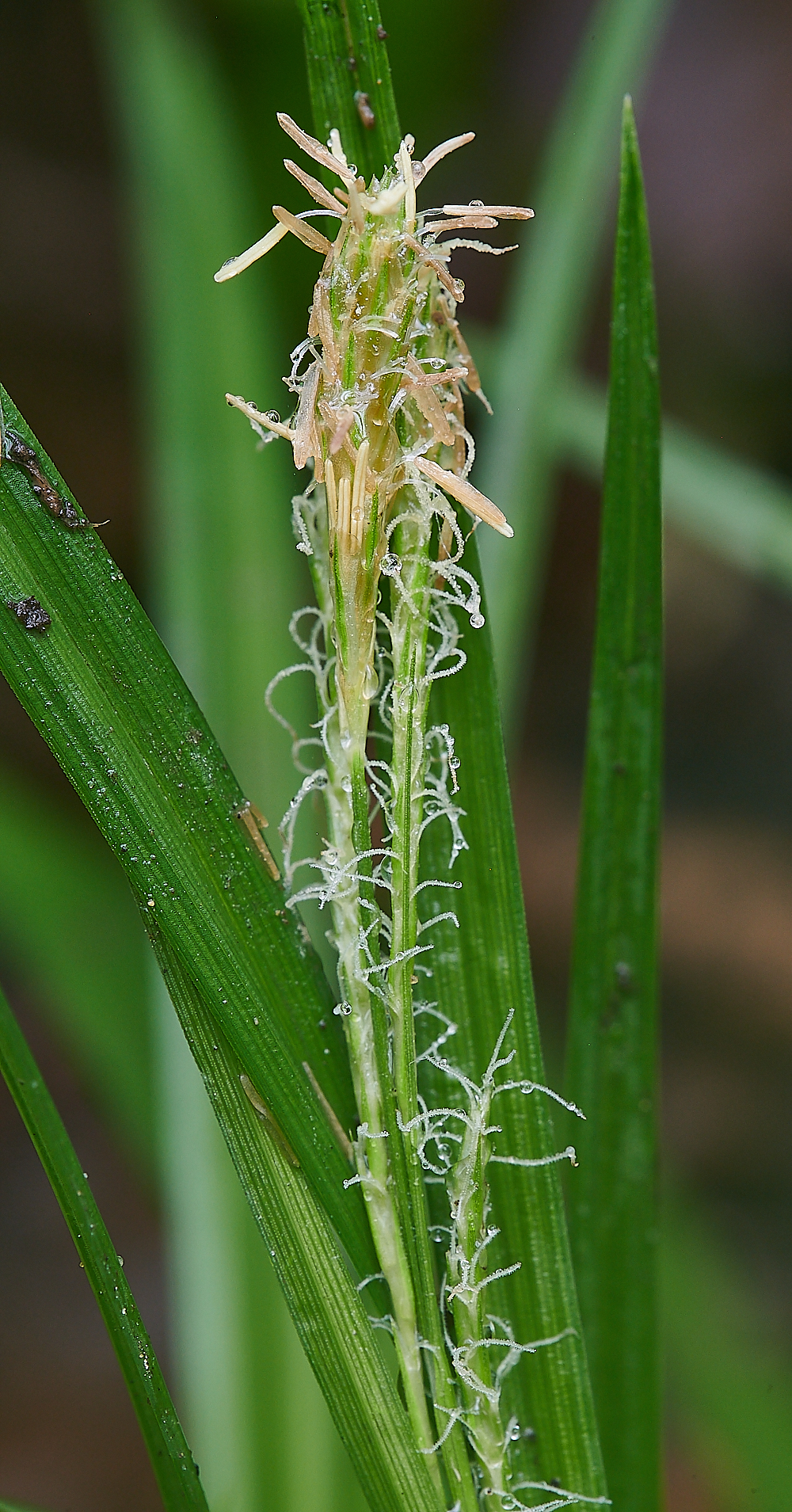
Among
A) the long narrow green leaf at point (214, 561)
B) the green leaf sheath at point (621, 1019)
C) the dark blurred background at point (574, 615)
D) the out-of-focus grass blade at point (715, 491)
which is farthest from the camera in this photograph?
the dark blurred background at point (574, 615)

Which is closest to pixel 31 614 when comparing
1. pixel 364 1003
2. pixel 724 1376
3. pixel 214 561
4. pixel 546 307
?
pixel 364 1003

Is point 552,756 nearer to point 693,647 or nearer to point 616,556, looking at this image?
point 693,647

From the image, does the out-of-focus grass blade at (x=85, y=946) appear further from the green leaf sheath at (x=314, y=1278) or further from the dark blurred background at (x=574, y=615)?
the green leaf sheath at (x=314, y=1278)

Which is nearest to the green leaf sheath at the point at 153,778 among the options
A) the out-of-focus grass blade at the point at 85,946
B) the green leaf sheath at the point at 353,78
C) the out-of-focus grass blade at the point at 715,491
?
the green leaf sheath at the point at 353,78

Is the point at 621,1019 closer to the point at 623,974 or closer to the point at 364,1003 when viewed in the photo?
the point at 623,974

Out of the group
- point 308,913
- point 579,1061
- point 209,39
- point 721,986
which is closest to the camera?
point 579,1061

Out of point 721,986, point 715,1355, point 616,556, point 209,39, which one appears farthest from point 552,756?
point 616,556
